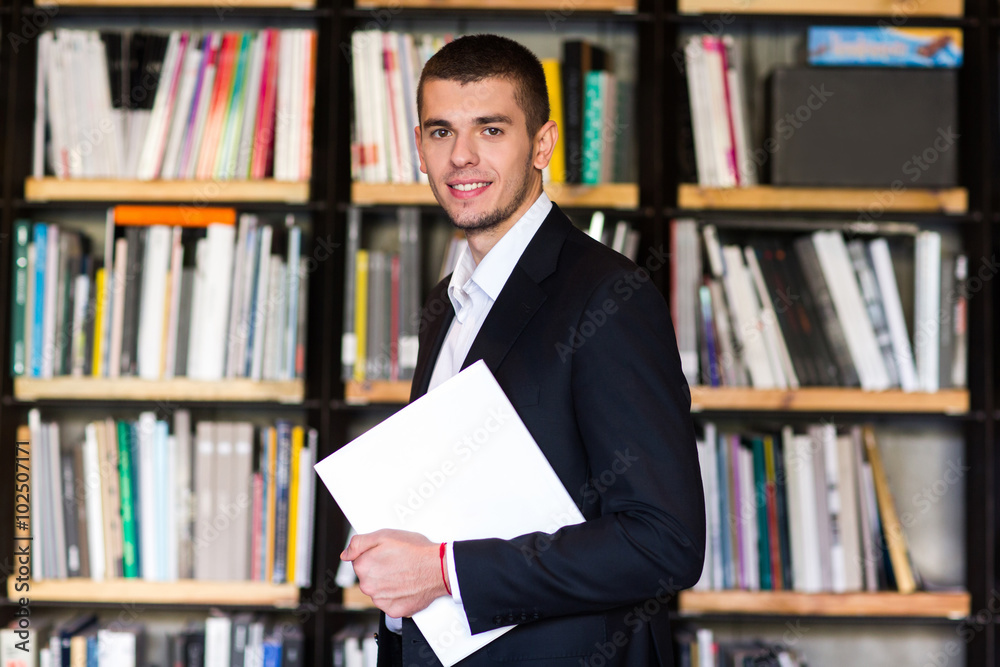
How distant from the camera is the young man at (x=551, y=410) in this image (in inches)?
37.2

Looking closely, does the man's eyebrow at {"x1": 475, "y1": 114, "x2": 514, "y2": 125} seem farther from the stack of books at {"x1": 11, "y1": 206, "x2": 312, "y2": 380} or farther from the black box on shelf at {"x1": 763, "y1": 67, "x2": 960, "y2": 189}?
the black box on shelf at {"x1": 763, "y1": 67, "x2": 960, "y2": 189}

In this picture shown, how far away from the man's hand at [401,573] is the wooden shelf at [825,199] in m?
1.44

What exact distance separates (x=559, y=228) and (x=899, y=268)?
1.71 m

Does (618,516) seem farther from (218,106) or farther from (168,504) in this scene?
(218,106)

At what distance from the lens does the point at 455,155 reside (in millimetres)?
1183

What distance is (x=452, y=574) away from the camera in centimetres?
96

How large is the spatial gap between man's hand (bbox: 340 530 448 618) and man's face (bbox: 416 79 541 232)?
1.48 ft

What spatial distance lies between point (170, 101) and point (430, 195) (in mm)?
714

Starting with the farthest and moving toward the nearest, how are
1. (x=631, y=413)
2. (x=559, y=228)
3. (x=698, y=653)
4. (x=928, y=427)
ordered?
(x=928, y=427), (x=698, y=653), (x=559, y=228), (x=631, y=413)

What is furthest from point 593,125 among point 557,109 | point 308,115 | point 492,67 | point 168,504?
point 168,504

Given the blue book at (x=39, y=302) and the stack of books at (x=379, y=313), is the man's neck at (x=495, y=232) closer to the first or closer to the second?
the stack of books at (x=379, y=313)

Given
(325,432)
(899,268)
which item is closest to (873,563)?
(899,268)

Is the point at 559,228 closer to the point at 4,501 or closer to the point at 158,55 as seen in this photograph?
the point at 158,55

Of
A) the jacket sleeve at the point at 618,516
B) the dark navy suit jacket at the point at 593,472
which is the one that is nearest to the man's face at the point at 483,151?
the dark navy suit jacket at the point at 593,472
